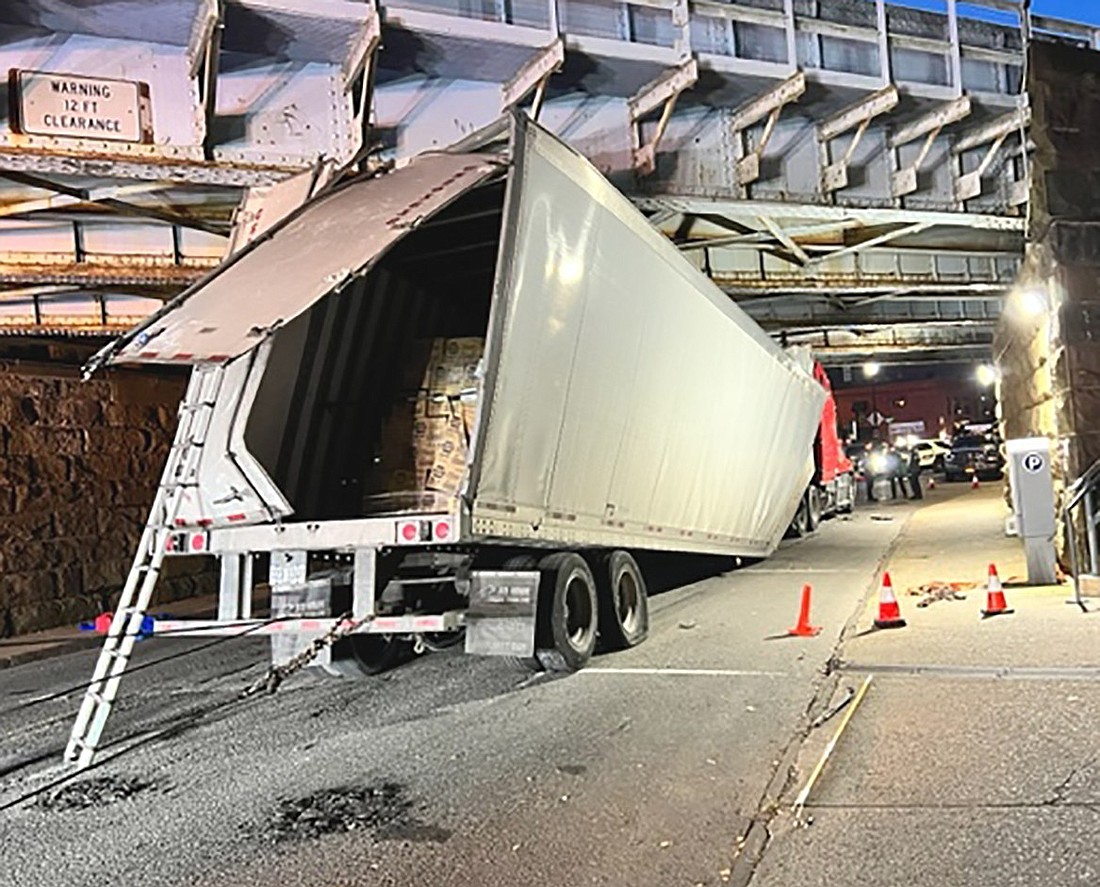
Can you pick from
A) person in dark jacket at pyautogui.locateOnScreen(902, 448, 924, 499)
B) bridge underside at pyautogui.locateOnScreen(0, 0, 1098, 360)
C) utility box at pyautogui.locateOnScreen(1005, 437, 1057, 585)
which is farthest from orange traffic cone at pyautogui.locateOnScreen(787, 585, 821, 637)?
person in dark jacket at pyautogui.locateOnScreen(902, 448, 924, 499)

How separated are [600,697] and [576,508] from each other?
1.48m

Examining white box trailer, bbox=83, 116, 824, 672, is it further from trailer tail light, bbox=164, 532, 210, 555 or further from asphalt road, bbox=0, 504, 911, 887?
asphalt road, bbox=0, 504, 911, 887

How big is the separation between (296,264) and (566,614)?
3422mm

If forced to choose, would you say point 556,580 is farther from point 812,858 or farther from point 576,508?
point 812,858

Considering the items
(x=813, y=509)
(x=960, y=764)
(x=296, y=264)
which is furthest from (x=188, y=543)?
(x=813, y=509)

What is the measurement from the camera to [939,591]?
1001cm

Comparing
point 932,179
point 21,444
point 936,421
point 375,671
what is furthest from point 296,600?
point 936,421

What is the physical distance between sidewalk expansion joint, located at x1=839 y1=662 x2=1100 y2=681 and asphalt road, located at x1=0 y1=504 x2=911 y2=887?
17.1 inches

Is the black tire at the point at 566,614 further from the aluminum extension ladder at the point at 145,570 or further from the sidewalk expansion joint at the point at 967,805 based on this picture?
the sidewalk expansion joint at the point at 967,805

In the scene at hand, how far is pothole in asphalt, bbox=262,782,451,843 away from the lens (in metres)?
4.52

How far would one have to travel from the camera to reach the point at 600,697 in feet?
22.5

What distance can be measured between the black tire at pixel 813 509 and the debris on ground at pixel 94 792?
15.5m

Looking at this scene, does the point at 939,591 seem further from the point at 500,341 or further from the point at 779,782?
the point at 500,341

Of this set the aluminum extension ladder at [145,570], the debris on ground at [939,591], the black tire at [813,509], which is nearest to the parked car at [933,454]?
the black tire at [813,509]
